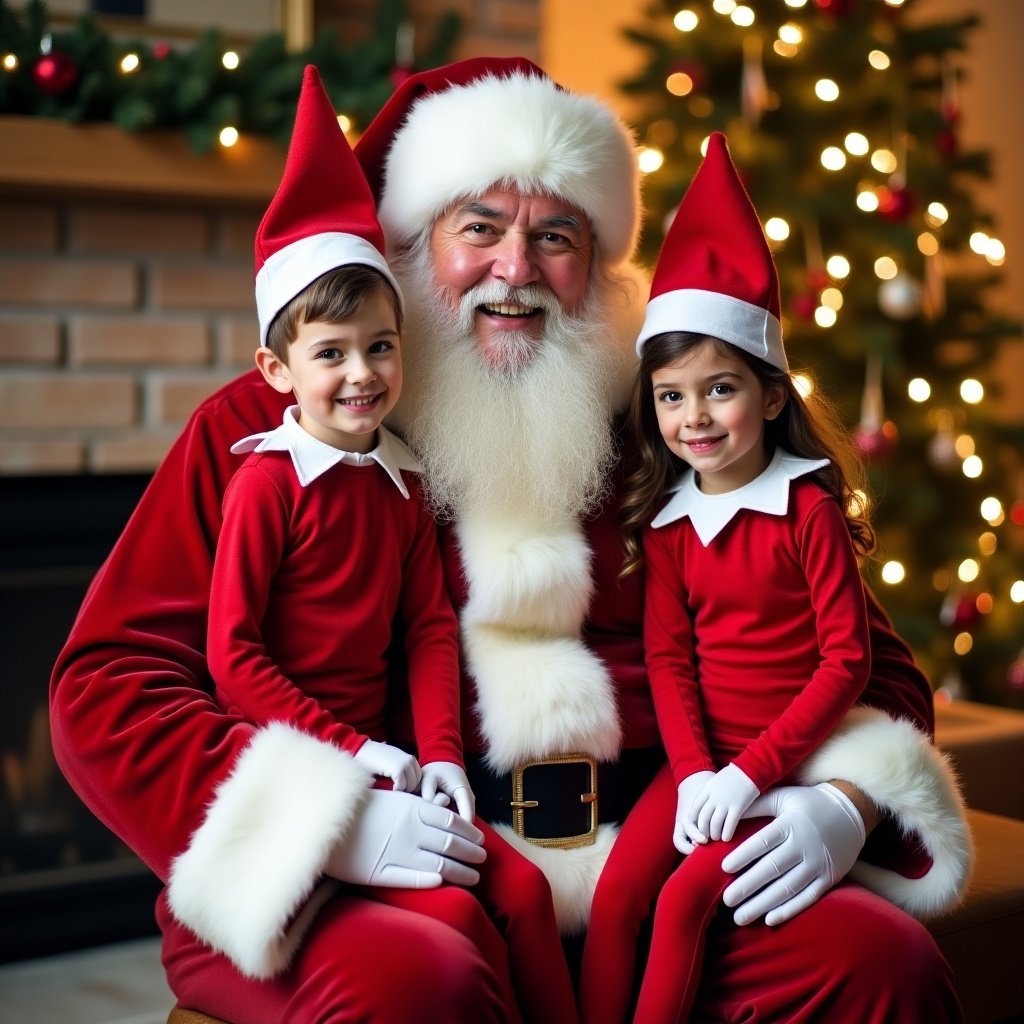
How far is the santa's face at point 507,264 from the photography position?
1.88 metres

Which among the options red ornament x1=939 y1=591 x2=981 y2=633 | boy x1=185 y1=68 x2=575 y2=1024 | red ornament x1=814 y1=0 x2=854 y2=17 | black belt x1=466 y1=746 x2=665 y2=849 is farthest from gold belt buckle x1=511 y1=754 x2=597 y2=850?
red ornament x1=814 y1=0 x2=854 y2=17

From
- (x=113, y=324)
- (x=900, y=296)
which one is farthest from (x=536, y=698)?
(x=900, y=296)

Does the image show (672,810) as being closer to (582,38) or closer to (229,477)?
(229,477)

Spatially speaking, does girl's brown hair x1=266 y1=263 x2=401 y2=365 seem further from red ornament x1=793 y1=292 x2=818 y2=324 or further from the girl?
red ornament x1=793 y1=292 x2=818 y2=324

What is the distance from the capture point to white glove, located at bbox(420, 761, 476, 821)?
1564 millimetres

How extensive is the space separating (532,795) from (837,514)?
0.59 metres

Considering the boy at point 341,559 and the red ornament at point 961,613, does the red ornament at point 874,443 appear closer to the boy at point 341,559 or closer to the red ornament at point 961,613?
the red ornament at point 961,613

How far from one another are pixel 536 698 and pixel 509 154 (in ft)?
2.76

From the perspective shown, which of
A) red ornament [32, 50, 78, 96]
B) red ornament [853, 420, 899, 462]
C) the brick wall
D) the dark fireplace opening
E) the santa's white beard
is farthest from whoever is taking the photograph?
red ornament [853, 420, 899, 462]

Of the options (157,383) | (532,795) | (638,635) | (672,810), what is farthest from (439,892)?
(157,383)

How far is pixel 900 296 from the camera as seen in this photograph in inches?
143

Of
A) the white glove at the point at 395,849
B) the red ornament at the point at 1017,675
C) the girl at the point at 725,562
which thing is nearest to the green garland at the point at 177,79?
the girl at the point at 725,562

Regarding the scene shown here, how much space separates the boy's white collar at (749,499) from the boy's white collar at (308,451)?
0.43 meters

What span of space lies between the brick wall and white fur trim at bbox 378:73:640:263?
1.01m
